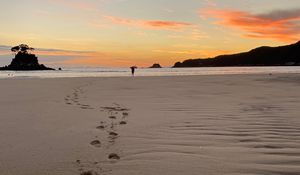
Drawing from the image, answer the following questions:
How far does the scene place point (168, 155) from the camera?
415 centimetres

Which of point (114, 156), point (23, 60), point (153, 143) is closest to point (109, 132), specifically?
point (153, 143)

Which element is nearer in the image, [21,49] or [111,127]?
[111,127]

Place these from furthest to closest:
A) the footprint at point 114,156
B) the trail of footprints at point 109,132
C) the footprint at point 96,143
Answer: the footprint at point 96,143
the footprint at point 114,156
the trail of footprints at point 109,132

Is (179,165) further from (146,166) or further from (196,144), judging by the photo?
(196,144)

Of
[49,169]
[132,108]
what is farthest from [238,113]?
[49,169]

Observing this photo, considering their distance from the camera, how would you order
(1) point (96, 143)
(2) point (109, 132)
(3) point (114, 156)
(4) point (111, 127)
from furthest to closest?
(4) point (111, 127), (2) point (109, 132), (1) point (96, 143), (3) point (114, 156)

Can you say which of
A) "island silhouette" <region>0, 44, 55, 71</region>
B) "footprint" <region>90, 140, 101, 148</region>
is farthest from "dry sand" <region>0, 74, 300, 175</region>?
"island silhouette" <region>0, 44, 55, 71</region>

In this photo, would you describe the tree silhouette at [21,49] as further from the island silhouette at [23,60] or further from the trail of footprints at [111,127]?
the trail of footprints at [111,127]

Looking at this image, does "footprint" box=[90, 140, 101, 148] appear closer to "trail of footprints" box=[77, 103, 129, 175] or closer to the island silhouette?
"trail of footprints" box=[77, 103, 129, 175]

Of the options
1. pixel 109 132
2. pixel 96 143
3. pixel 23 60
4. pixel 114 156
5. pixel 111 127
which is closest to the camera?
pixel 114 156

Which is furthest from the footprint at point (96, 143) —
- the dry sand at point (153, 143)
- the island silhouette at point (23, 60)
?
the island silhouette at point (23, 60)

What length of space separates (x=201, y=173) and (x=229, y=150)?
1.03 m

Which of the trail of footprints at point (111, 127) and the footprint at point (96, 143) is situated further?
the footprint at point (96, 143)

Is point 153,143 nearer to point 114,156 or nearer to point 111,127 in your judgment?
point 114,156
